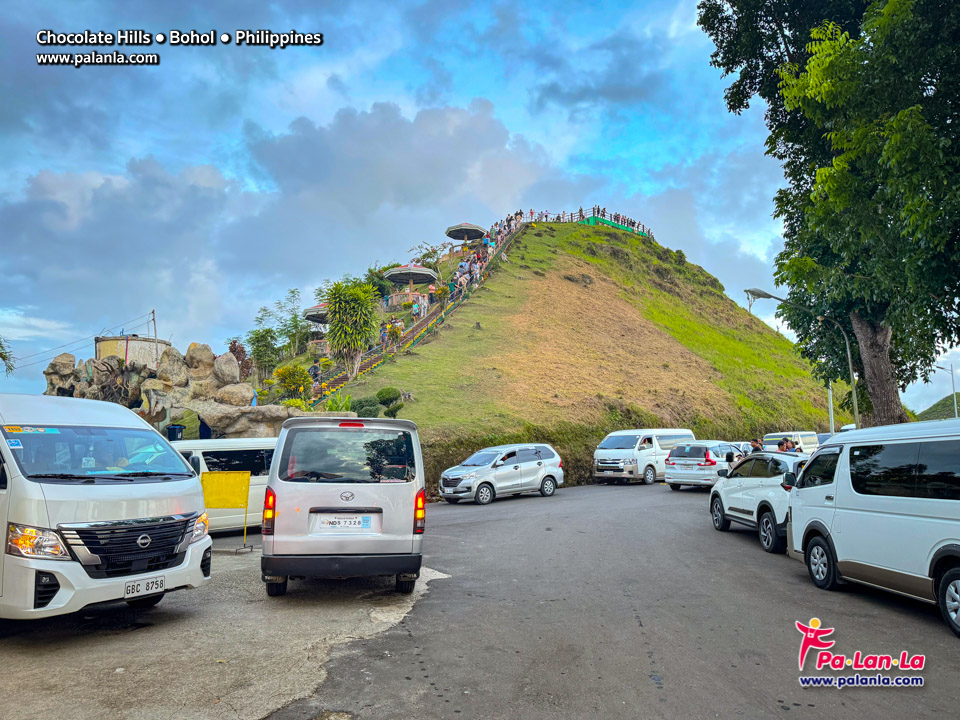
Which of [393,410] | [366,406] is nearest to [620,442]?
[393,410]

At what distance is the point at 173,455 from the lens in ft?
22.8

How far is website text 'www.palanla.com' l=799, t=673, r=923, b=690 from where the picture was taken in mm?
4684

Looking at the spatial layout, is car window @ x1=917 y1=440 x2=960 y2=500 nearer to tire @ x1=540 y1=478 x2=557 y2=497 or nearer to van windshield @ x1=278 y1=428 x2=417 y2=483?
van windshield @ x1=278 y1=428 x2=417 y2=483

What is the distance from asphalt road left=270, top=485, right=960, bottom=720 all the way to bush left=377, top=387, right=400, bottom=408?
1672 cm

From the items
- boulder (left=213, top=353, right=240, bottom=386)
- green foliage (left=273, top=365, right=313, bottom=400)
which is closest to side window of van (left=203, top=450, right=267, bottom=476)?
boulder (left=213, top=353, right=240, bottom=386)

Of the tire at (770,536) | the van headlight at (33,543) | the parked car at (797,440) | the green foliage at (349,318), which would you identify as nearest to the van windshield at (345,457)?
the van headlight at (33,543)

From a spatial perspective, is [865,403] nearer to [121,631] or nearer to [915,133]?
[915,133]

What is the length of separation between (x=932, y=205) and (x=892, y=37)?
3.31 meters

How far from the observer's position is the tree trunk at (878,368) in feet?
51.7

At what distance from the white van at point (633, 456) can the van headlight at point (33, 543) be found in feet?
71.2

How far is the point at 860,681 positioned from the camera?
4.81 metres

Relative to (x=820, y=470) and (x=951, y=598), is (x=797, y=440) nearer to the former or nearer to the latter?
(x=820, y=470)

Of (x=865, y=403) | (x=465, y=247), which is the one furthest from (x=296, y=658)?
(x=465, y=247)

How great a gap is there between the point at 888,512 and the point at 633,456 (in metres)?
18.4
